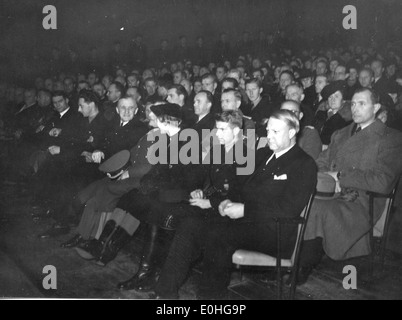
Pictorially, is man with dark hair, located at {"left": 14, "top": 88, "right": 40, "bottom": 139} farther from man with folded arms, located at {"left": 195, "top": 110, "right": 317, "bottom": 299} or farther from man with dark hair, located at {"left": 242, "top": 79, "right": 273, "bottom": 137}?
man with folded arms, located at {"left": 195, "top": 110, "right": 317, "bottom": 299}

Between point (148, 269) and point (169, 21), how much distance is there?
27.1 ft

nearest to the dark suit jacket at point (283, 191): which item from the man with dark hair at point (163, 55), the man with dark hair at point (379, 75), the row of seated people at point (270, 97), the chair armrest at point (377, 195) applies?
the chair armrest at point (377, 195)

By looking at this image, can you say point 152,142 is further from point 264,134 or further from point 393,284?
point 393,284

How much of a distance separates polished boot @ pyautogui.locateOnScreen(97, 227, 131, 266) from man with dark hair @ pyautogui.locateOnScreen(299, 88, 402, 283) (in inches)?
52.3

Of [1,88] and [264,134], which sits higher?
[1,88]

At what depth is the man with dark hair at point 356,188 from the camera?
2.77m

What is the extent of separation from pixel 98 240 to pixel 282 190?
163 centimetres

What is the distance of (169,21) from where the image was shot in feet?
33.1

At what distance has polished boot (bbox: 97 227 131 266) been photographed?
3184 mm

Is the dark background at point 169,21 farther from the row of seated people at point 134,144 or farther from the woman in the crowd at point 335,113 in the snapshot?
the woman in the crowd at point 335,113

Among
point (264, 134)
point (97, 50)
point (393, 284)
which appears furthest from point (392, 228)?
point (97, 50)

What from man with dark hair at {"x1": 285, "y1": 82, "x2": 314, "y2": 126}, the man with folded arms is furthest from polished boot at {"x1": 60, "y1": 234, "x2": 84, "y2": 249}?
man with dark hair at {"x1": 285, "y1": 82, "x2": 314, "y2": 126}

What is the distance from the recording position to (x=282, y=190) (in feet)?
7.75

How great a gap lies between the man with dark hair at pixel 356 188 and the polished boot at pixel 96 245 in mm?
1413
